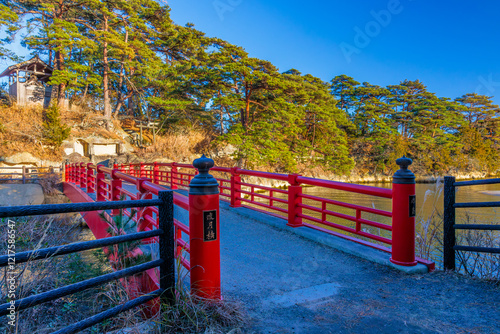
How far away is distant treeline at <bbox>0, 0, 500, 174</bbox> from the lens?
74.0 feet

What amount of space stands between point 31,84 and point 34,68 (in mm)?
1481

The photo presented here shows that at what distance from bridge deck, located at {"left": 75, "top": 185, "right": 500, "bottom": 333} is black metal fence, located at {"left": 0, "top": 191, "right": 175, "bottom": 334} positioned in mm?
803

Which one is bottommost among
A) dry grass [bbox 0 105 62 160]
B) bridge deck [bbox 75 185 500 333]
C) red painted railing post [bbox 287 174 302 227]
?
bridge deck [bbox 75 185 500 333]

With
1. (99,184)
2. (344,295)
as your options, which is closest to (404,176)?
(344,295)

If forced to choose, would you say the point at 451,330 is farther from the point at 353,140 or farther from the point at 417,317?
the point at 353,140

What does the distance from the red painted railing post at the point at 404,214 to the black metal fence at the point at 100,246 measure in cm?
252

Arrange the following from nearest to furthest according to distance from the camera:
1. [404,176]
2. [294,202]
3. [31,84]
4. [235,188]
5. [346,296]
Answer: [346,296]
[404,176]
[294,202]
[235,188]
[31,84]

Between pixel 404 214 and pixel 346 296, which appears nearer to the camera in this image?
pixel 346 296

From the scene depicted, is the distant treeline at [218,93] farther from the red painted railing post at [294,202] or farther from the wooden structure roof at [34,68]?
the red painted railing post at [294,202]

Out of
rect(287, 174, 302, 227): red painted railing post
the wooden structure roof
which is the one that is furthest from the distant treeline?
rect(287, 174, 302, 227): red painted railing post

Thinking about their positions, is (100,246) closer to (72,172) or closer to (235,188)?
(235,188)

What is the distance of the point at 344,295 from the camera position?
2779mm

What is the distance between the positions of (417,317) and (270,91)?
21.8 meters

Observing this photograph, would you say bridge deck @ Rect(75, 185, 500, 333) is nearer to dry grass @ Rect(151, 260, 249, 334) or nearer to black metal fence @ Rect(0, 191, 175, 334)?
dry grass @ Rect(151, 260, 249, 334)
